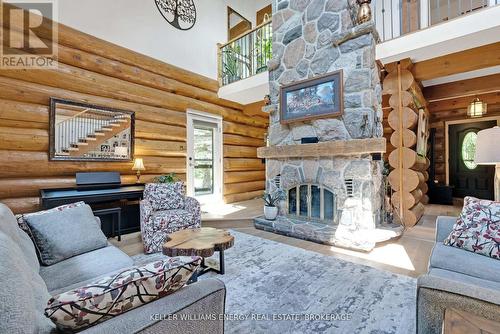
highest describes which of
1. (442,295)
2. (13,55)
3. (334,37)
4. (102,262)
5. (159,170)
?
(334,37)

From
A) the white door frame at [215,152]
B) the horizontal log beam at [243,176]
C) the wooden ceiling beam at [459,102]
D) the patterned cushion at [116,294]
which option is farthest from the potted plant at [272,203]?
the wooden ceiling beam at [459,102]

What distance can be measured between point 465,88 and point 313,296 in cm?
510

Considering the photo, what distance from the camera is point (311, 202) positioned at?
380 centimetres

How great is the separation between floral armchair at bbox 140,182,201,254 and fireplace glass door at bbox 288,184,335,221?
1.62 metres

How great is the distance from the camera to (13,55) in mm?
3146

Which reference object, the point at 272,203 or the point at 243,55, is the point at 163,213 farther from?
the point at 243,55

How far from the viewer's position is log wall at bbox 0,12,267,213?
3150 millimetres

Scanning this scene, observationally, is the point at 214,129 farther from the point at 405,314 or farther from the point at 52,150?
the point at 405,314

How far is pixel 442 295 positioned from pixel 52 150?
4.40 meters

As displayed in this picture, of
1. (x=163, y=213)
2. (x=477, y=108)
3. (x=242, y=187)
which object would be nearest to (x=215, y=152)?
(x=242, y=187)

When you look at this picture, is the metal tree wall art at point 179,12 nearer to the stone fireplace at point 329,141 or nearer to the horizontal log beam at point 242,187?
the stone fireplace at point 329,141

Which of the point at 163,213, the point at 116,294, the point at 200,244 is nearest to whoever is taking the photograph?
the point at 116,294

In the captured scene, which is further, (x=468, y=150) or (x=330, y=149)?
(x=468, y=150)

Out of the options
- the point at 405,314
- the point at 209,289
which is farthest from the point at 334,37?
the point at 209,289
